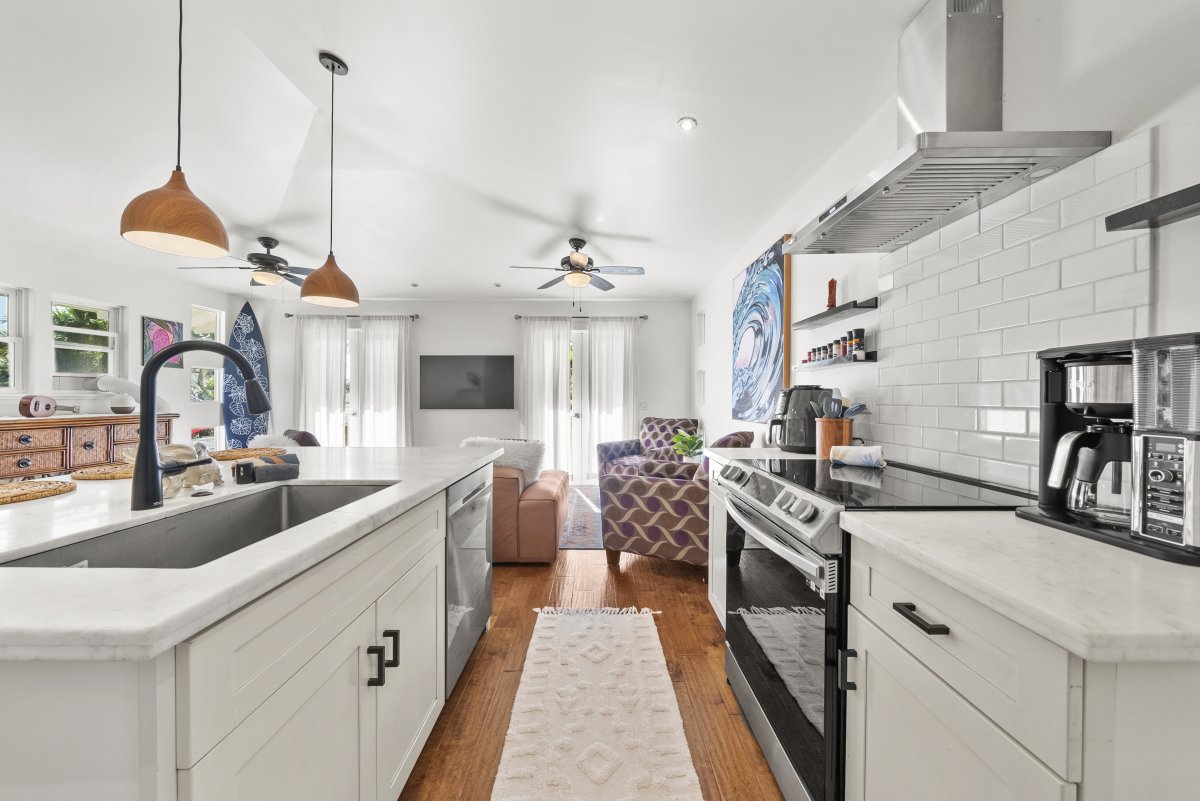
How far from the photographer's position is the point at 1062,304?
120cm

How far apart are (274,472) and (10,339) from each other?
4473 mm

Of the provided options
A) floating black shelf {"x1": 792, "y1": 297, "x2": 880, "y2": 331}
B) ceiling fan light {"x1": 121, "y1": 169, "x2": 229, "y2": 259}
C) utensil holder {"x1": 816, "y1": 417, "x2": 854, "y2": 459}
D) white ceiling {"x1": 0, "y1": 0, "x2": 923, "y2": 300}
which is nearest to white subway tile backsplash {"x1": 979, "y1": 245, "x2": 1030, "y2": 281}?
floating black shelf {"x1": 792, "y1": 297, "x2": 880, "y2": 331}

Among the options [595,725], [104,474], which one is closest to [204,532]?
[104,474]

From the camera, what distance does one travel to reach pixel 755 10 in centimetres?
166

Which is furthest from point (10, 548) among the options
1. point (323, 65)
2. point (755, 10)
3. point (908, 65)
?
point (908, 65)

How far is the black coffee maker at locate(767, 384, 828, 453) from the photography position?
2.23 metres

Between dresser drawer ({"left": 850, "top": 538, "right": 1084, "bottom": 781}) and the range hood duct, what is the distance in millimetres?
993

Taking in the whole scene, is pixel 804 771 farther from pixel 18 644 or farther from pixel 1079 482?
pixel 18 644

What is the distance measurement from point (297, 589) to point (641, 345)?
593cm

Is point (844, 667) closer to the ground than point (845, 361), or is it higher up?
closer to the ground

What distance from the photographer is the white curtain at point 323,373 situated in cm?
641

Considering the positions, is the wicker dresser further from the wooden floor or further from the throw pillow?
the wooden floor

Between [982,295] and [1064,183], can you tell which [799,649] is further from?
[1064,183]

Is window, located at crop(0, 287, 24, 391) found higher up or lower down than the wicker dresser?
higher up
